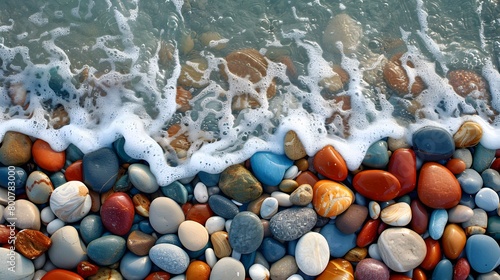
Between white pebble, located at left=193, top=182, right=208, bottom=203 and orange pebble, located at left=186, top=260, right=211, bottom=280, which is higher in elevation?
white pebble, located at left=193, top=182, right=208, bottom=203

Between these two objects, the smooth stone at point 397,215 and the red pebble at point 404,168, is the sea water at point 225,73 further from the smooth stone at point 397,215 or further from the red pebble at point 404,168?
the smooth stone at point 397,215

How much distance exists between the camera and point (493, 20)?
269 cm

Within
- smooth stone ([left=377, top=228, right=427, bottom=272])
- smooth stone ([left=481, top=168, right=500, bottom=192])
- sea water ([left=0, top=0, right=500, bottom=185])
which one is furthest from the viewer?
sea water ([left=0, top=0, right=500, bottom=185])

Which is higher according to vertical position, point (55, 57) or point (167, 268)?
point (55, 57)

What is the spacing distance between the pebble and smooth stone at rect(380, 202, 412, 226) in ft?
6.20

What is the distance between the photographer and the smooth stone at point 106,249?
2188 millimetres

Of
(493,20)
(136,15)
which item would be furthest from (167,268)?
(493,20)

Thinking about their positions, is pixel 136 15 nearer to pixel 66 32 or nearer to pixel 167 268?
pixel 66 32

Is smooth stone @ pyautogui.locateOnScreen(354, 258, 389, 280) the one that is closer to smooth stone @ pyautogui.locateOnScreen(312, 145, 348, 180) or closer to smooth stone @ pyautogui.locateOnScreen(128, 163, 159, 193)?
smooth stone @ pyautogui.locateOnScreen(312, 145, 348, 180)

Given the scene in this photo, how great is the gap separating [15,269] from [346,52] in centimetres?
214

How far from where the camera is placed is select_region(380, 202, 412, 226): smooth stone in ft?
7.24

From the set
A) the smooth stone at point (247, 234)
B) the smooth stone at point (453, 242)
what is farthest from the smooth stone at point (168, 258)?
the smooth stone at point (453, 242)

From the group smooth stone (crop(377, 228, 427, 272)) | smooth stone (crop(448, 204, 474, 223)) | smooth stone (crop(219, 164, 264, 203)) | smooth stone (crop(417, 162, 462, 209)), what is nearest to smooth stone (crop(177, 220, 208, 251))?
smooth stone (crop(219, 164, 264, 203))

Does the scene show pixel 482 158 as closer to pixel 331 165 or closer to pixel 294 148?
pixel 331 165
